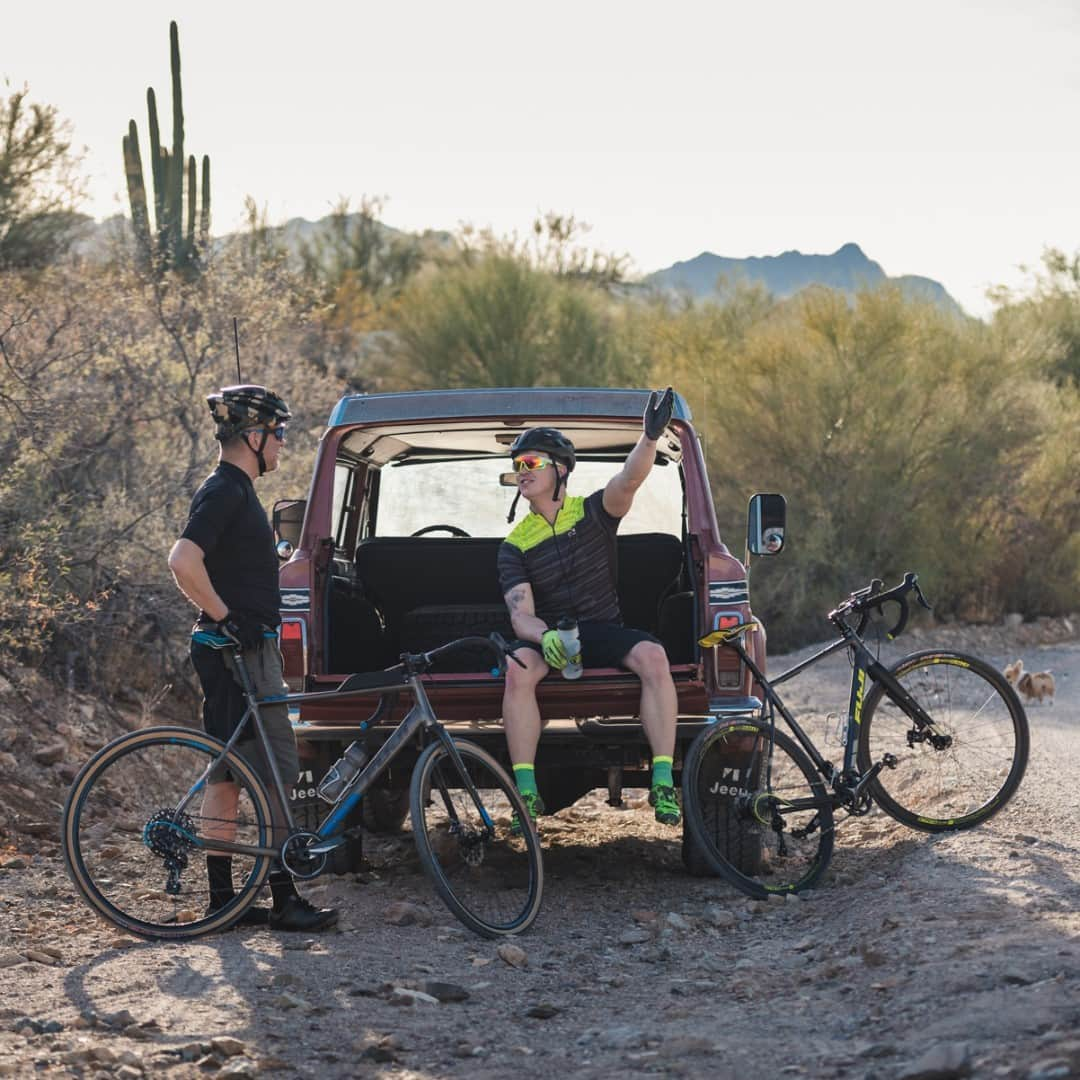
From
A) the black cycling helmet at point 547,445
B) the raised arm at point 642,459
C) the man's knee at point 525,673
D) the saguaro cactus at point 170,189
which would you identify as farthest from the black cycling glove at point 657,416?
the saguaro cactus at point 170,189

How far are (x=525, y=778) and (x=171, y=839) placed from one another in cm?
136

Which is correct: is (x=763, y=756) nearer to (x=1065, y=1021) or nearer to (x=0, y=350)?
(x=1065, y=1021)

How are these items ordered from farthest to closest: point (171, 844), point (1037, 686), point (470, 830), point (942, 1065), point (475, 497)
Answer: point (1037, 686) → point (475, 497) → point (470, 830) → point (171, 844) → point (942, 1065)

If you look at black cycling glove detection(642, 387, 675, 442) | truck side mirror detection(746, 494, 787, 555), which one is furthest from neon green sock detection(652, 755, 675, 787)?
black cycling glove detection(642, 387, 675, 442)

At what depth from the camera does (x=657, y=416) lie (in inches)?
257

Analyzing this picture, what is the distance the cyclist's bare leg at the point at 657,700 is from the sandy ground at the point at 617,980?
0.66m

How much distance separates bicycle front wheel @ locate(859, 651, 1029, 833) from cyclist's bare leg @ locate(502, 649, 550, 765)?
4.97 feet

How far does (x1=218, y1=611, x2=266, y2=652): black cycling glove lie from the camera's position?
6.04m

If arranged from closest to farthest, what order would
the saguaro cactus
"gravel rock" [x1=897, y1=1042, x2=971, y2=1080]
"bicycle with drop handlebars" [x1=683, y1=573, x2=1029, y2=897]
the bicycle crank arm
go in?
"gravel rock" [x1=897, y1=1042, x2=971, y2=1080]
"bicycle with drop handlebars" [x1=683, y1=573, x2=1029, y2=897]
the bicycle crank arm
the saguaro cactus

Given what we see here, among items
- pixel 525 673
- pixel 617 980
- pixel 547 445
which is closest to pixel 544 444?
pixel 547 445

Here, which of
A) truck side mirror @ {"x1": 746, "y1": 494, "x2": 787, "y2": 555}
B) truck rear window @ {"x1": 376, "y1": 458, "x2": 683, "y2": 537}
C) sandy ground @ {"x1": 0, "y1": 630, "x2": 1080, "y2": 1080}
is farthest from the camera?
truck rear window @ {"x1": 376, "y1": 458, "x2": 683, "y2": 537}

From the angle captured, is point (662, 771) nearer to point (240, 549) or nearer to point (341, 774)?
point (341, 774)

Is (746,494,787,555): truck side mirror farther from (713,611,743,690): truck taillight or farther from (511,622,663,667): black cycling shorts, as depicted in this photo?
(511,622,663,667): black cycling shorts

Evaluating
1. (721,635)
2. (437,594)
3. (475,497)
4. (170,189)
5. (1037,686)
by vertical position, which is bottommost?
(1037,686)
